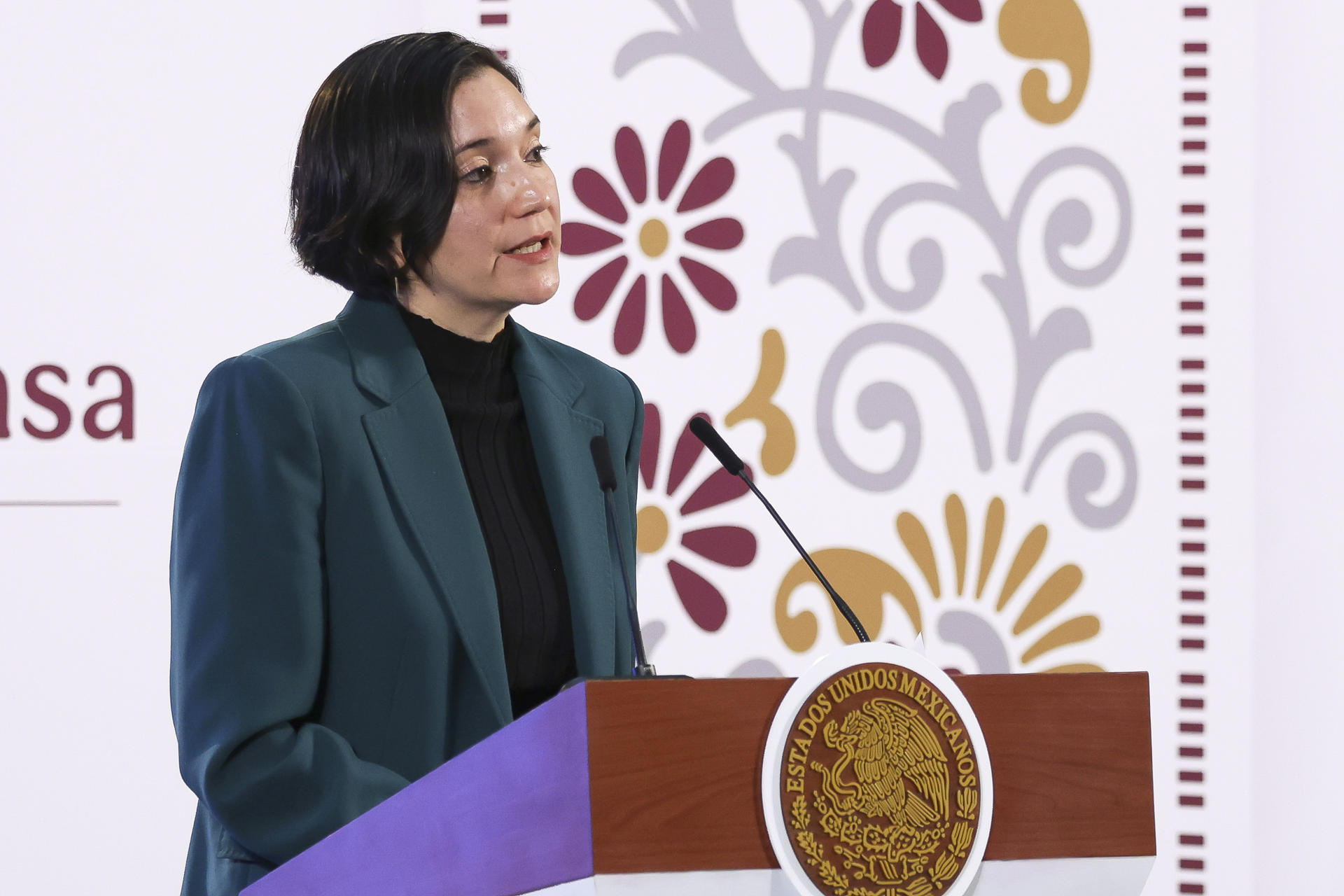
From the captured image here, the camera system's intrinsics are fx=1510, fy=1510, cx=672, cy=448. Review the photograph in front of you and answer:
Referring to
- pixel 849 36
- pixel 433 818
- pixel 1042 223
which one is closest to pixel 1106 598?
pixel 1042 223

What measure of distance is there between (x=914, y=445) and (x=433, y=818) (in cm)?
207

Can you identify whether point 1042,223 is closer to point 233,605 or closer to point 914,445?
point 914,445

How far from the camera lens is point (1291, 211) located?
305 cm

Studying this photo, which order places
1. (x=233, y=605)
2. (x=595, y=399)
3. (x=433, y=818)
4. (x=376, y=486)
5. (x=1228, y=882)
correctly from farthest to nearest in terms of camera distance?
(x=1228, y=882)
(x=595, y=399)
(x=376, y=486)
(x=233, y=605)
(x=433, y=818)

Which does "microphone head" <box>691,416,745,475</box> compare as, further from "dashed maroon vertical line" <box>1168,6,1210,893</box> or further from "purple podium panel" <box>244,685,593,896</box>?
"dashed maroon vertical line" <box>1168,6,1210,893</box>

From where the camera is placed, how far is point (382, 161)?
190cm

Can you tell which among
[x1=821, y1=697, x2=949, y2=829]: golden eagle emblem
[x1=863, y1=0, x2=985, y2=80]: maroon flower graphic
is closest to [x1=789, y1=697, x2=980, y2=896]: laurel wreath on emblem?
[x1=821, y1=697, x2=949, y2=829]: golden eagle emblem

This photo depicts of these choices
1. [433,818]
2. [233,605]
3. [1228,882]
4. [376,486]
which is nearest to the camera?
[433,818]

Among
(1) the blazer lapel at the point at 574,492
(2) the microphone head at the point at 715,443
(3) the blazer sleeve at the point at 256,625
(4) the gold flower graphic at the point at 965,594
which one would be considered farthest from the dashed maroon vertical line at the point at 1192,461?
(3) the blazer sleeve at the point at 256,625

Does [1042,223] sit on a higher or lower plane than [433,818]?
higher

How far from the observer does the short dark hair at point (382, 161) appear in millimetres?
1891

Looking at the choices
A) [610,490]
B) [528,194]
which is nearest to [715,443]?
[610,490]

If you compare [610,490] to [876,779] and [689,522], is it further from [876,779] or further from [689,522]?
[689,522]

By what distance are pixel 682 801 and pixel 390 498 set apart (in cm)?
83
